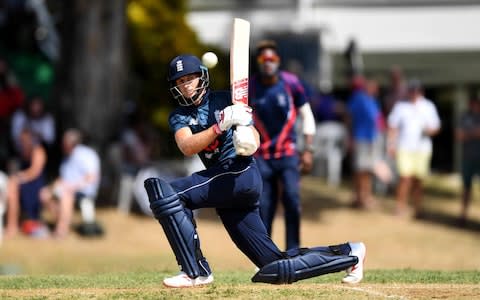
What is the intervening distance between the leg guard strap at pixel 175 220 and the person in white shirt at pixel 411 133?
435 inches

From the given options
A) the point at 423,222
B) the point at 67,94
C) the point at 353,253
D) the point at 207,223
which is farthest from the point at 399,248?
the point at 353,253

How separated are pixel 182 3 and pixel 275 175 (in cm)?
1088

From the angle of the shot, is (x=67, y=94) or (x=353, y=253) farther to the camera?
(x=67, y=94)

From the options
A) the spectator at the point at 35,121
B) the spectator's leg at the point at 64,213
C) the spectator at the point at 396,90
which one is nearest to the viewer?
the spectator's leg at the point at 64,213

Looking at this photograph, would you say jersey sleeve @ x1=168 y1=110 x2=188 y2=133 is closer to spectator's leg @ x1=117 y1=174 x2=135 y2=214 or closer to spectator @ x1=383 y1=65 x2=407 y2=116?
spectator's leg @ x1=117 y1=174 x2=135 y2=214

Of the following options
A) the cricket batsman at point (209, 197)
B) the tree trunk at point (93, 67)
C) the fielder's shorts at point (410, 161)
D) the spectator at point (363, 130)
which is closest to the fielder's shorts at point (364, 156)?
the spectator at point (363, 130)

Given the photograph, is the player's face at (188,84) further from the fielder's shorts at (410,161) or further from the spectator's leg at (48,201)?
the fielder's shorts at (410,161)

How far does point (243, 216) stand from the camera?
872 centimetres

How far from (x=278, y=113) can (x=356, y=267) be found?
3341 mm

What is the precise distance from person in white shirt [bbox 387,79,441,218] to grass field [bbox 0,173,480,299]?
0.81 meters

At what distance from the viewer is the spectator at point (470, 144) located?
19.0 m

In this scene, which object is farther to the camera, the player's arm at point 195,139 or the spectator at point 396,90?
the spectator at point 396,90

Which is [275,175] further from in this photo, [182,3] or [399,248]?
[182,3]

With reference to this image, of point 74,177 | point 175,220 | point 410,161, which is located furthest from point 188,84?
point 410,161
